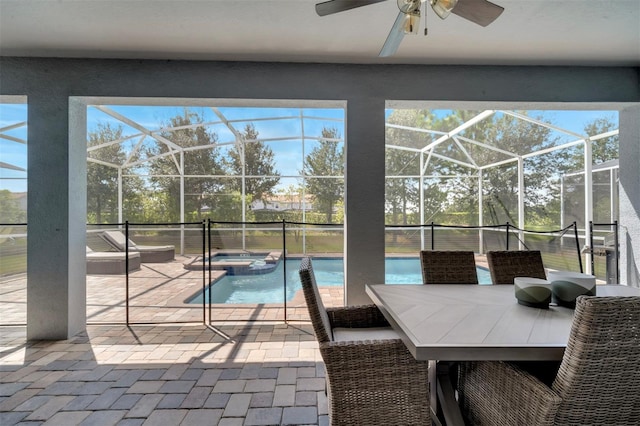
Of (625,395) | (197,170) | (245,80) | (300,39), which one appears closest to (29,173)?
(245,80)

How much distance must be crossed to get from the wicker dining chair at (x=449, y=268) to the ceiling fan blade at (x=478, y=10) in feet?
5.31

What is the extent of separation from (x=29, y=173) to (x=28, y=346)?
1.60 m

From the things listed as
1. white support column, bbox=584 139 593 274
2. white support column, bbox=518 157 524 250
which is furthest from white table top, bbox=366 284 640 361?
white support column, bbox=518 157 524 250

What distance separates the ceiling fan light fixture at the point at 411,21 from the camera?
5.66 ft

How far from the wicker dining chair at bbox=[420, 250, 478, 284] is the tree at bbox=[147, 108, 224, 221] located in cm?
645

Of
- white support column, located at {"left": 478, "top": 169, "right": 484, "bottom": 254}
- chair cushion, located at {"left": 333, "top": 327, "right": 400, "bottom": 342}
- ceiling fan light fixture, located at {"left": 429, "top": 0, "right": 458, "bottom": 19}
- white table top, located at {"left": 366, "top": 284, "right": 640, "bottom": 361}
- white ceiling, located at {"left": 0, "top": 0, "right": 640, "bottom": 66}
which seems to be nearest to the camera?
white table top, located at {"left": 366, "top": 284, "right": 640, "bottom": 361}

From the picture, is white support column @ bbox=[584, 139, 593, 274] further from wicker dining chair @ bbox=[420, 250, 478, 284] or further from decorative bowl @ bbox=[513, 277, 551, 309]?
decorative bowl @ bbox=[513, 277, 551, 309]

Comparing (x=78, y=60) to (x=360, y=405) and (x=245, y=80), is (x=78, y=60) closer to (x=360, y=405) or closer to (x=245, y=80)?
(x=245, y=80)

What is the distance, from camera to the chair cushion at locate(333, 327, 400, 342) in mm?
1892

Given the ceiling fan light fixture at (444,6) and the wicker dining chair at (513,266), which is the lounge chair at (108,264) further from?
the ceiling fan light fixture at (444,6)

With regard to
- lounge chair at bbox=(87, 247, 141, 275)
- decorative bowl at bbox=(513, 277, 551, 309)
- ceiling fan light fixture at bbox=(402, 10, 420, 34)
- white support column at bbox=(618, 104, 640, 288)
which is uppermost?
ceiling fan light fixture at bbox=(402, 10, 420, 34)

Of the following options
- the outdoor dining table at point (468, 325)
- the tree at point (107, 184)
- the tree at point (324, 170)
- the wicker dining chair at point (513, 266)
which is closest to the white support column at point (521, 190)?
the tree at point (324, 170)

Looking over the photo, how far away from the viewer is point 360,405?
1.54 m

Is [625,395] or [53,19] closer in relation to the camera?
[625,395]
